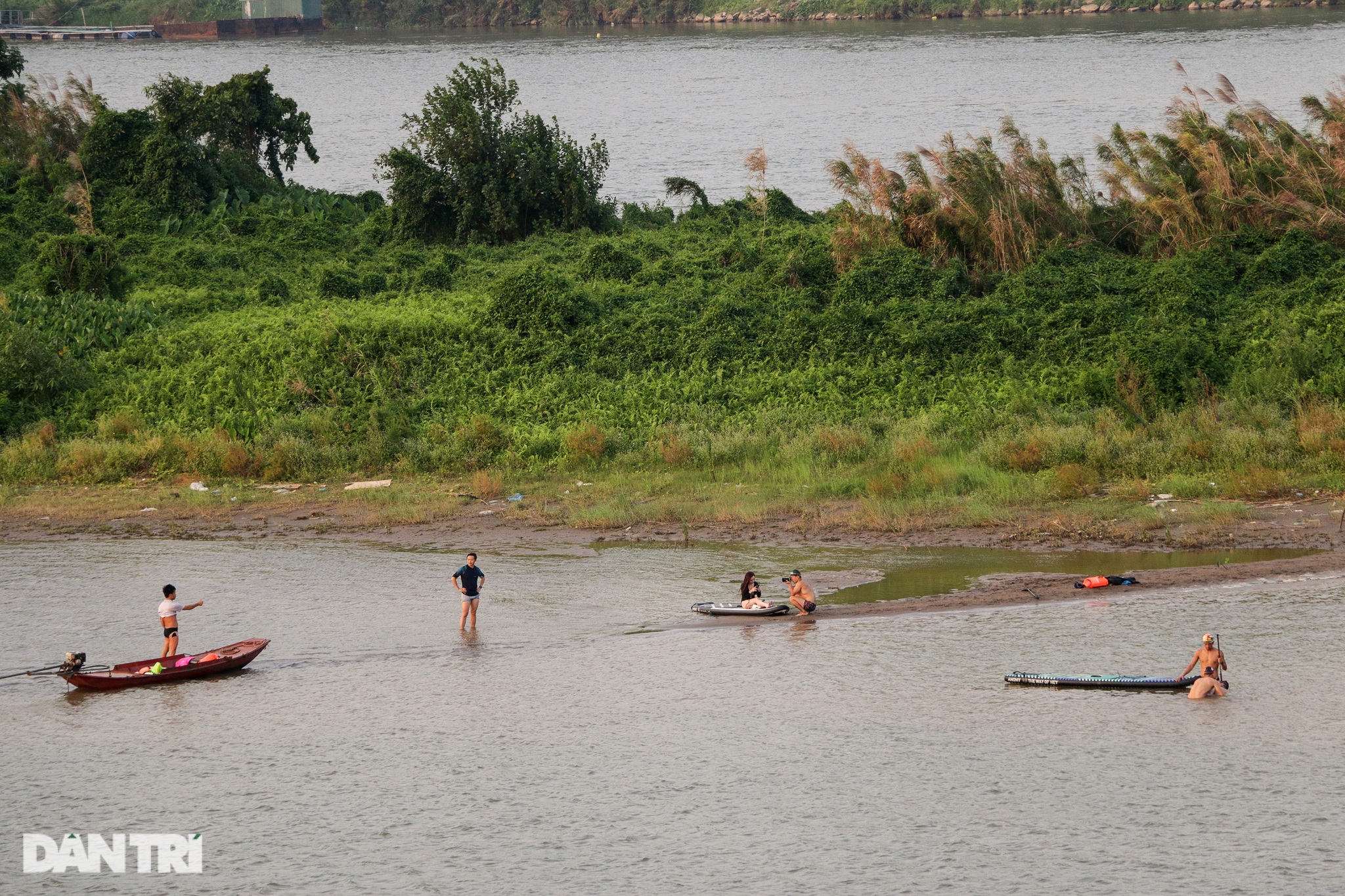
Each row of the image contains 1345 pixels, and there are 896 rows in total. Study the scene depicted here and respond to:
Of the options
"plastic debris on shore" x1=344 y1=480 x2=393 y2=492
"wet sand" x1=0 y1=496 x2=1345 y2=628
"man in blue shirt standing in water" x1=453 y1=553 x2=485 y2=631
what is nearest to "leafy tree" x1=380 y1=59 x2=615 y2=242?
"plastic debris on shore" x1=344 y1=480 x2=393 y2=492

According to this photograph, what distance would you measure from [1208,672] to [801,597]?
5.60 meters

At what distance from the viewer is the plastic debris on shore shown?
27672 mm

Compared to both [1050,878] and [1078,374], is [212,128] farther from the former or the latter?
Answer: [1050,878]

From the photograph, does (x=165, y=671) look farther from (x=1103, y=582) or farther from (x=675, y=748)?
(x=1103, y=582)

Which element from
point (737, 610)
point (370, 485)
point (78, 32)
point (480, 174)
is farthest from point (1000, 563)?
point (78, 32)

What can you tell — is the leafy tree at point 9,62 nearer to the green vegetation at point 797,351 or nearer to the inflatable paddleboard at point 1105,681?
the green vegetation at point 797,351

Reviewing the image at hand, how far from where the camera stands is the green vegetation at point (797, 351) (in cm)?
2625

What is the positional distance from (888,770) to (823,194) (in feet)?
149

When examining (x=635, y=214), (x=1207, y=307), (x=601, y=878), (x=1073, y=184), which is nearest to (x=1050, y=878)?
(x=601, y=878)

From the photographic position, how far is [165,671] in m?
19.2

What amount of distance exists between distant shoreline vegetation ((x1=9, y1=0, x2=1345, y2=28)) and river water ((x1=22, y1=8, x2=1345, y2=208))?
2202 millimetres

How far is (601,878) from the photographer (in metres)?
14.4

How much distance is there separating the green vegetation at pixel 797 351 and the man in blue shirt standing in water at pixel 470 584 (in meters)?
5.01

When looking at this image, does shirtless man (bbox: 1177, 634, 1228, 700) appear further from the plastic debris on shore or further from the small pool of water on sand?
the plastic debris on shore
